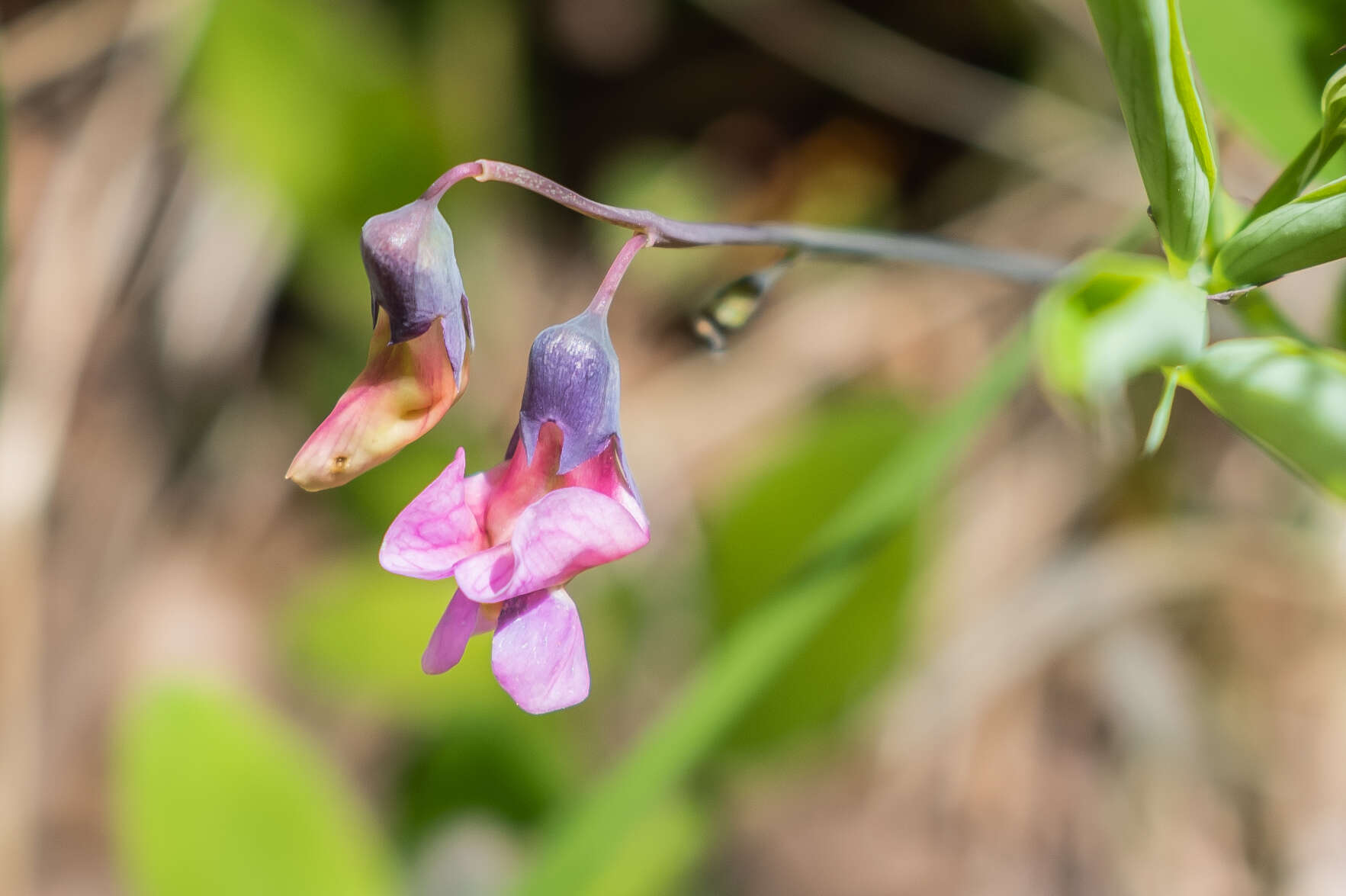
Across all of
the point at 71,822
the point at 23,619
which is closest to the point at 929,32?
the point at 23,619

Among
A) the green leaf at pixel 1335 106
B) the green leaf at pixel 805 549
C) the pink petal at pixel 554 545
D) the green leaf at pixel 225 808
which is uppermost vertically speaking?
the green leaf at pixel 805 549

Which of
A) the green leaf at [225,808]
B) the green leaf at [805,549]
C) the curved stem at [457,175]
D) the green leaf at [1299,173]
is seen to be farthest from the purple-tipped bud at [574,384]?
the green leaf at [225,808]

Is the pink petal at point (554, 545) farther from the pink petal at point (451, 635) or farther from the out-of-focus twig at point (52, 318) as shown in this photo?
the out-of-focus twig at point (52, 318)

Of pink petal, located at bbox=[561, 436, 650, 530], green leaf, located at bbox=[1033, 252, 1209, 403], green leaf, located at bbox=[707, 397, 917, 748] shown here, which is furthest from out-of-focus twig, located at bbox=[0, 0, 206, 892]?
green leaf, located at bbox=[1033, 252, 1209, 403]

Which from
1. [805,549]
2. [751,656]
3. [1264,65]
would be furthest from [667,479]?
[1264,65]

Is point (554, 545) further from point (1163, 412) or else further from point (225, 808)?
point (225, 808)

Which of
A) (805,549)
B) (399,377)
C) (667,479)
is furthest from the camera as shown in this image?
(667,479)
